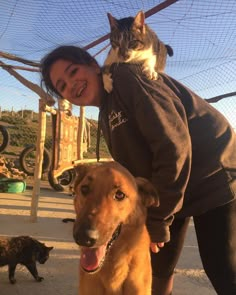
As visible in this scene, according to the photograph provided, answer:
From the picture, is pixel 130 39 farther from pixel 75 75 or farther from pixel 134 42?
pixel 75 75

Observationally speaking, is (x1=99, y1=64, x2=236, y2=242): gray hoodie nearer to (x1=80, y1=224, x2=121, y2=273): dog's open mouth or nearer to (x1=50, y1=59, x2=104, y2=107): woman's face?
(x1=50, y1=59, x2=104, y2=107): woman's face

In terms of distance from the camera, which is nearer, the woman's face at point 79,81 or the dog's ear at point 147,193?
the dog's ear at point 147,193

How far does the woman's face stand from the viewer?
2.22 meters

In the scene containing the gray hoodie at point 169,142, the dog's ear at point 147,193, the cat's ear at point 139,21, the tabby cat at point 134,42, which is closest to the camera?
the gray hoodie at point 169,142

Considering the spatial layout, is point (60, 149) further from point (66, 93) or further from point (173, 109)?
point (173, 109)

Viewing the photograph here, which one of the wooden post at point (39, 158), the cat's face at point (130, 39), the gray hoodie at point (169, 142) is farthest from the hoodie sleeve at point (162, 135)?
the wooden post at point (39, 158)

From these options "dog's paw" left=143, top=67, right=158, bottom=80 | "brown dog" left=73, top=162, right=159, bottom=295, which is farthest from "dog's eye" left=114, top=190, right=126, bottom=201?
"dog's paw" left=143, top=67, right=158, bottom=80

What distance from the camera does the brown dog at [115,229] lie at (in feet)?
5.82

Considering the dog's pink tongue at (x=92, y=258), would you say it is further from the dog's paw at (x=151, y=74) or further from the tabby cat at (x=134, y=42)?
the tabby cat at (x=134, y=42)

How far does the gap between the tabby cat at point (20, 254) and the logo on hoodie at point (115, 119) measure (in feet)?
6.83

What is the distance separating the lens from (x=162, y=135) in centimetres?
185

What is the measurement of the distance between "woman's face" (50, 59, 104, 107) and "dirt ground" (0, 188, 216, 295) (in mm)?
2001

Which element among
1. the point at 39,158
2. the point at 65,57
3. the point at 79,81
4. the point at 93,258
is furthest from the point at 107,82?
the point at 39,158

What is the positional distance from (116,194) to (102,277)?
450 mm
